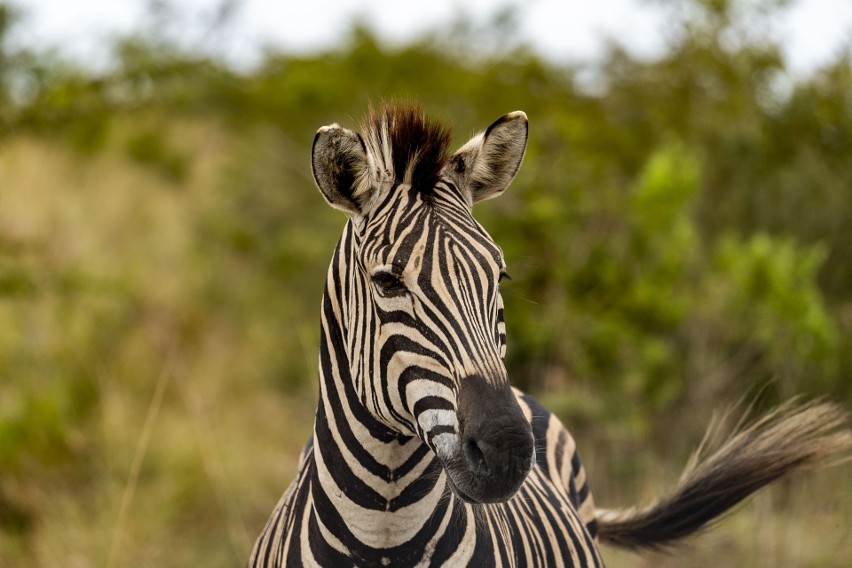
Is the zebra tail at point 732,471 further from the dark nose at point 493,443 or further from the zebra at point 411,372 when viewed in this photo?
the dark nose at point 493,443

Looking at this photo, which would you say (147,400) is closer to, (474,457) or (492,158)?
(492,158)

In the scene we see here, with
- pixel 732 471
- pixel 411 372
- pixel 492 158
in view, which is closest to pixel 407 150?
pixel 492 158

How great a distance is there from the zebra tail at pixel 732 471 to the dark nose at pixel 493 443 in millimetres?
1912

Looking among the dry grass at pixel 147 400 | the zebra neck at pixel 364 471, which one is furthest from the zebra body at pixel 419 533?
the dry grass at pixel 147 400

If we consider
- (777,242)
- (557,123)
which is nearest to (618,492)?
(777,242)

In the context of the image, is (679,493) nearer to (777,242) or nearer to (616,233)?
(616,233)

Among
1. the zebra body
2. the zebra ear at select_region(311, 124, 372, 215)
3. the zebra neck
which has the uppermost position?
the zebra ear at select_region(311, 124, 372, 215)

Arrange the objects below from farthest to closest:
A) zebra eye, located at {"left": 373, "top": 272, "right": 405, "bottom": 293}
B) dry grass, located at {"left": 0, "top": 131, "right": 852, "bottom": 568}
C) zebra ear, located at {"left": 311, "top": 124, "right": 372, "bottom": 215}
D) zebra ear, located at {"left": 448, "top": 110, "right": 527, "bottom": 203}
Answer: dry grass, located at {"left": 0, "top": 131, "right": 852, "bottom": 568}
zebra ear, located at {"left": 448, "top": 110, "right": 527, "bottom": 203}
zebra ear, located at {"left": 311, "top": 124, "right": 372, "bottom": 215}
zebra eye, located at {"left": 373, "top": 272, "right": 405, "bottom": 293}

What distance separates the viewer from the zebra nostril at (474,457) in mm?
2383

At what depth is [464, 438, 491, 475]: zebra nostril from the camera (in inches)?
93.8

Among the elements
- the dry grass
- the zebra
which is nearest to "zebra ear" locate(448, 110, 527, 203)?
the zebra

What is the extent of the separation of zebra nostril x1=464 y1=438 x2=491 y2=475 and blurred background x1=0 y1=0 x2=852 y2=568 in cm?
261

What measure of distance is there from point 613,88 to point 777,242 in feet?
13.2

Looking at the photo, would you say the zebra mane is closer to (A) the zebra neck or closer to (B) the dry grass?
(A) the zebra neck
